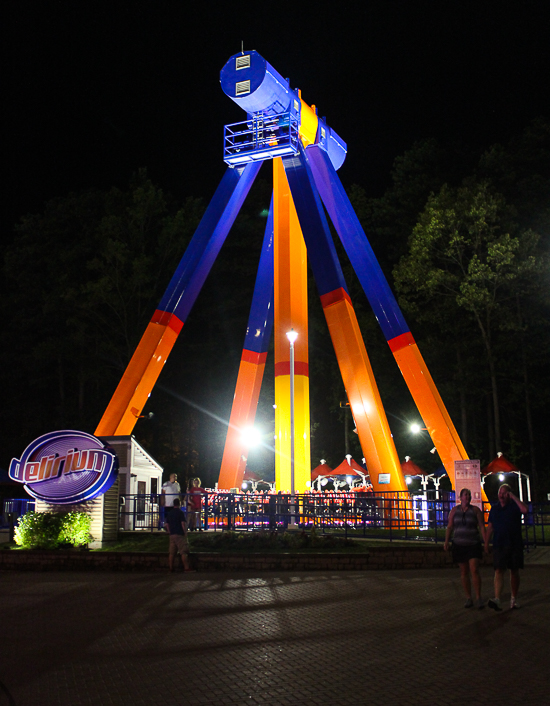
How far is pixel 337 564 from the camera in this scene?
1323 cm

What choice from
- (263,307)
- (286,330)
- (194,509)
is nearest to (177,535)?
(194,509)

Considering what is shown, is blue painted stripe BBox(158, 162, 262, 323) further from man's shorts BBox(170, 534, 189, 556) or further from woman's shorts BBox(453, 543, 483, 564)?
woman's shorts BBox(453, 543, 483, 564)

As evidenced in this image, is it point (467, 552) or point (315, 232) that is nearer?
point (467, 552)

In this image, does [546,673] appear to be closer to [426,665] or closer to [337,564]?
[426,665]

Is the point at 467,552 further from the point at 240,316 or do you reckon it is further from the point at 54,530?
the point at 240,316

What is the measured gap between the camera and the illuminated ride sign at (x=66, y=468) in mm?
14859

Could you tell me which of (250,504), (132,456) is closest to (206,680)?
(250,504)

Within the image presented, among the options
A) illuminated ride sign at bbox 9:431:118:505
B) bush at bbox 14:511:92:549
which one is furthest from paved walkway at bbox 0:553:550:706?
illuminated ride sign at bbox 9:431:118:505

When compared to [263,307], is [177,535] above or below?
below

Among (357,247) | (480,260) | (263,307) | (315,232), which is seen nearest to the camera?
(315,232)

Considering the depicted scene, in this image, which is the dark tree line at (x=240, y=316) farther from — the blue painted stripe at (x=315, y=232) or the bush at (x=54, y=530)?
the bush at (x=54, y=530)

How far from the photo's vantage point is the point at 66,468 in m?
15.1

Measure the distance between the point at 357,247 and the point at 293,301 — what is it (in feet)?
10.1

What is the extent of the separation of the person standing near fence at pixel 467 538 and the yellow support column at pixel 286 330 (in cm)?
1288
